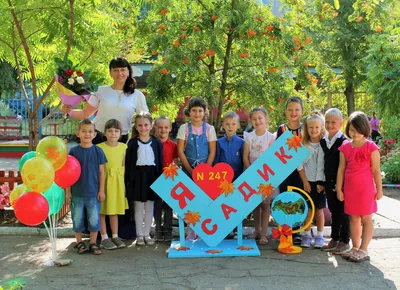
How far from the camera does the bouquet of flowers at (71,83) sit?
5.30 m

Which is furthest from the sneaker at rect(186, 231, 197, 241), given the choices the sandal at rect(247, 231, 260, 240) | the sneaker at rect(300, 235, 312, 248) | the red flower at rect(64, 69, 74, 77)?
the red flower at rect(64, 69, 74, 77)

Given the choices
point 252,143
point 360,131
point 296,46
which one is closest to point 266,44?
point 296,46

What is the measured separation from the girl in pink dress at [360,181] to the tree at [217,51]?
2179 millimetres

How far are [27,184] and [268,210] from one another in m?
2.78

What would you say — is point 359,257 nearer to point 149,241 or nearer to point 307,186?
point 307,186

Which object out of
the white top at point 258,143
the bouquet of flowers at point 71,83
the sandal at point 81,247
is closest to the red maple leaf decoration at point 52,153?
the bouquet of flowers at point 71,83

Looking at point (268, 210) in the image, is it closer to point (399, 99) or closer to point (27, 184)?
point (27, 184)

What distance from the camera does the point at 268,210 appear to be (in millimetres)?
5691

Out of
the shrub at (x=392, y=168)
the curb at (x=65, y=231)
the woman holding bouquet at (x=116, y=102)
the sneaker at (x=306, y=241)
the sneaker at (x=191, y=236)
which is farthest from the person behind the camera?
the shrub at (x=392, y=168)

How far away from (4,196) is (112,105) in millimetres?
2379

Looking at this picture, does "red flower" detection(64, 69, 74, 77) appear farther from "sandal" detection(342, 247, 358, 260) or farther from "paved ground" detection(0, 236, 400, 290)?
"sandal" detection(342, 247, 358, 260)

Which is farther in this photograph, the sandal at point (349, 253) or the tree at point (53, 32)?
the tree at point (53, 32)

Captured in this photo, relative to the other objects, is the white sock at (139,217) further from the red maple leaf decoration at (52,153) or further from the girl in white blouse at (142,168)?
the red maple leaf decoration at (52,153)

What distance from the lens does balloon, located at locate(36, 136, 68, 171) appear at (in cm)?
482
